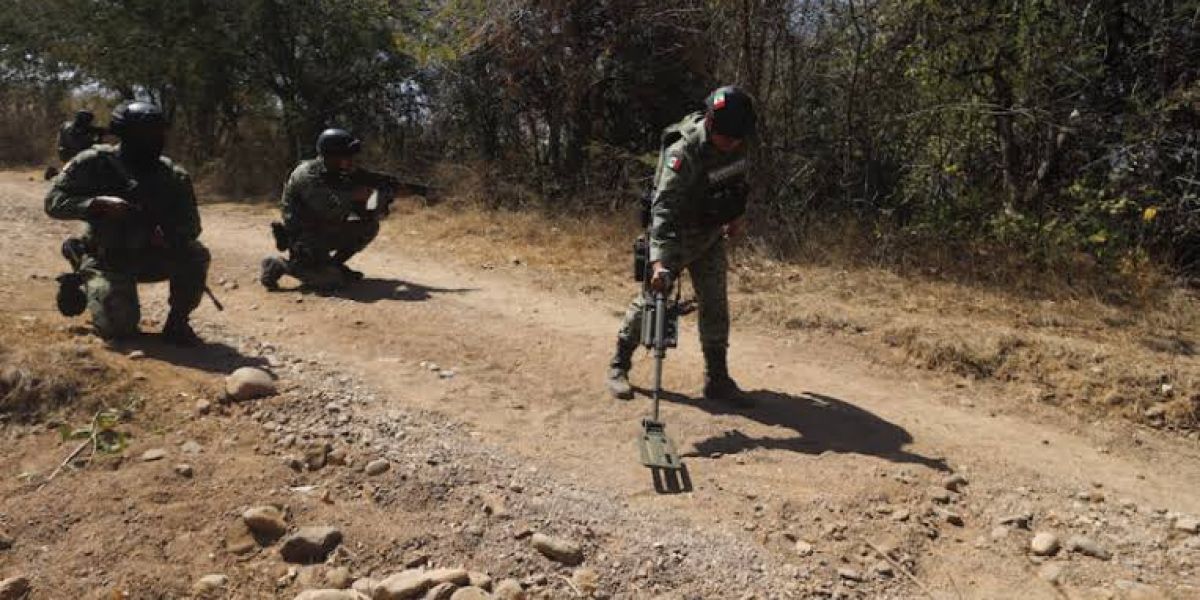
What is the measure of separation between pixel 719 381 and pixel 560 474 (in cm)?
142

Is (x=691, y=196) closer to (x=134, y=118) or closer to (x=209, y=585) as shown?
(x=209, y=585)

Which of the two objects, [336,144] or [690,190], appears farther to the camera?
[336,144]

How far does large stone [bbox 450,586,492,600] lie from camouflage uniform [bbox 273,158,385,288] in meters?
4.36

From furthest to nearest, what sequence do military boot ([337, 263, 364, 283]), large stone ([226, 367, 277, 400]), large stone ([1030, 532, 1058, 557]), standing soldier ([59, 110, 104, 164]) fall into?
military boot ([337, 263, 364, 283]) → standing soldier ([59, 110, 104, 164]) → large stone ([226, 367, 277, 400]) → large stone ([1030, 532, 1058, 557])

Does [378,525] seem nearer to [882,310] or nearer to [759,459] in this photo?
[759,459]

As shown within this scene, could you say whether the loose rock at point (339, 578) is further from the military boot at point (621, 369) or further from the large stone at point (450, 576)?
the military boot at point (621, 369)

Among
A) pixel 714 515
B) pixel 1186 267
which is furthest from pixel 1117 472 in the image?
pixel 1186 267

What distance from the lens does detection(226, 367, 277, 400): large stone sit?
3.93 meters

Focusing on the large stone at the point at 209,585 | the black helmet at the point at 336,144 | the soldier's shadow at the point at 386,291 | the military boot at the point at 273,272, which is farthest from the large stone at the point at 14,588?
the black helmet at the point at 336,144

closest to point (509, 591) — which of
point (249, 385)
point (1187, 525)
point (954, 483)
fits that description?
point (249, 385)

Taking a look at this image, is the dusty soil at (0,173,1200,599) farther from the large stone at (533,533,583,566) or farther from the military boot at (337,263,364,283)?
the military boot at (337,263,364,283)

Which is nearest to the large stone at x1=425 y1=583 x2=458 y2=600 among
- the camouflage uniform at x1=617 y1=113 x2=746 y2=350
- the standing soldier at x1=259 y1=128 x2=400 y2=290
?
the camouflage uniform at x1=617 y1=113 x2=746 y2=350

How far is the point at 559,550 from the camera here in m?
2.88

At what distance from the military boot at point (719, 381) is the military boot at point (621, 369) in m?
0.43
